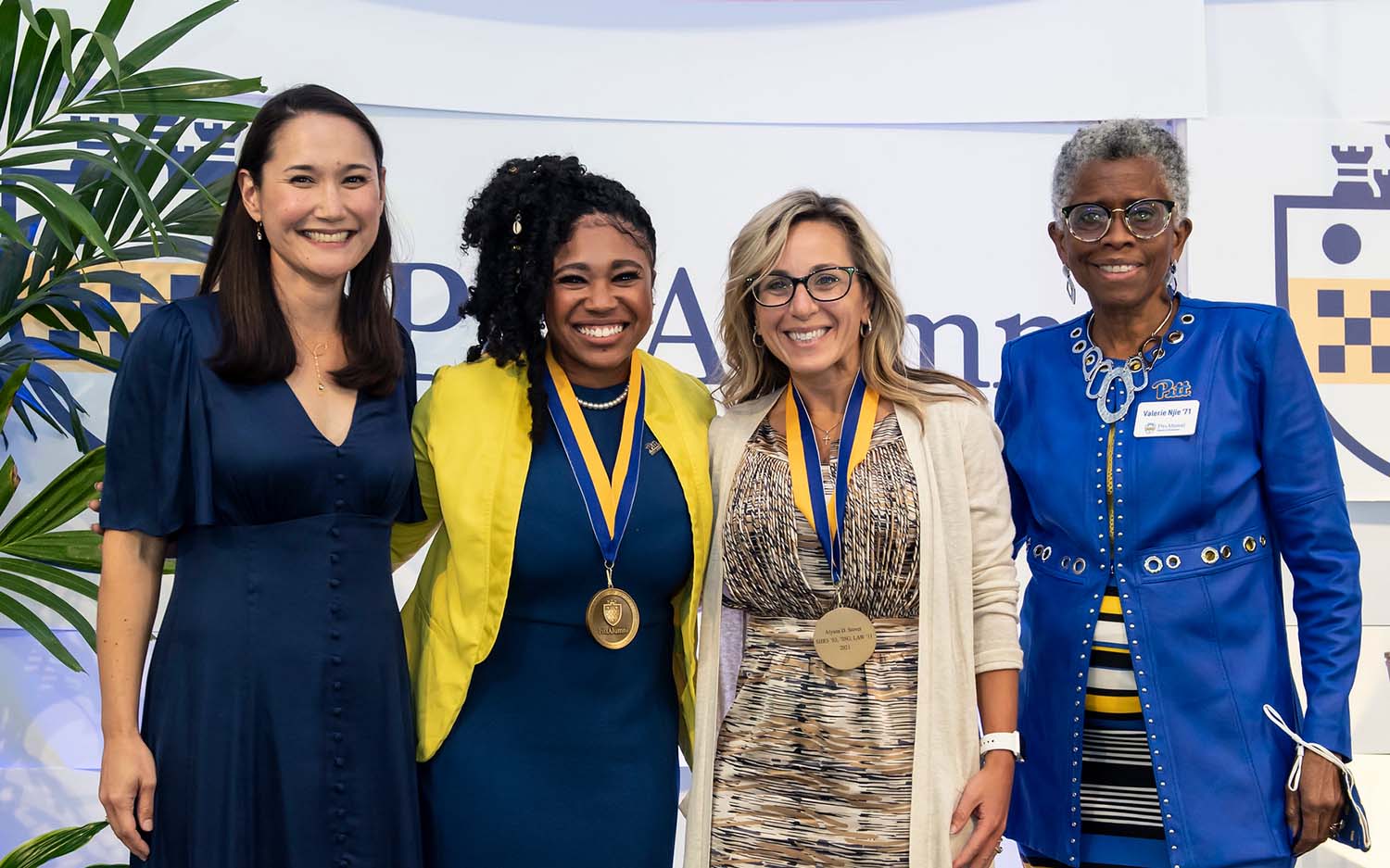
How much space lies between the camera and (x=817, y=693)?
216 cm

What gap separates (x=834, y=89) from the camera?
14.2 feet

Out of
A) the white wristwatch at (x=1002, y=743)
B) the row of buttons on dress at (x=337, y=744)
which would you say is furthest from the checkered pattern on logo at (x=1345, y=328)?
the row of buttons on dress at (x=337, y=744)

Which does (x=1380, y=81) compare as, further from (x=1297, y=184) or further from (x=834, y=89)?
(x=834, y=89)

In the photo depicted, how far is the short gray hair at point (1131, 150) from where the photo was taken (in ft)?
7.98

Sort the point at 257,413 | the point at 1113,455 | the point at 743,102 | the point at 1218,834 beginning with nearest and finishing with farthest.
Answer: the point at 257,413
the point at 1218,834
the point at 1113,455
the point at 743,102

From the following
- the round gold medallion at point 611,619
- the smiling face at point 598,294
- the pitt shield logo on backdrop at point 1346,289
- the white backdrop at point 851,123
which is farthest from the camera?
the pitt shield logo on backdrop at point 1346,289

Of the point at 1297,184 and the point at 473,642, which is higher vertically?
the point at 1297,184

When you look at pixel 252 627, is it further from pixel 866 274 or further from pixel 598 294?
pixel 866 274

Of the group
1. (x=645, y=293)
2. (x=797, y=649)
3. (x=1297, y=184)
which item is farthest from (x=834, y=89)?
(x=797, y=649)

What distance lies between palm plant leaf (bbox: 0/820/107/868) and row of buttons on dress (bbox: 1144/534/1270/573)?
2.30m

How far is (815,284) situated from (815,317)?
2.4 inches

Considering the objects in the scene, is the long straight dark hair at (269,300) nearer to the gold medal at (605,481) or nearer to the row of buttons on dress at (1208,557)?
the gold medal at (605,481)

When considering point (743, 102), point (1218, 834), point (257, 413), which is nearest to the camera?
point (257, 413)

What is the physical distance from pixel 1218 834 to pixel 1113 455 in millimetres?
688
